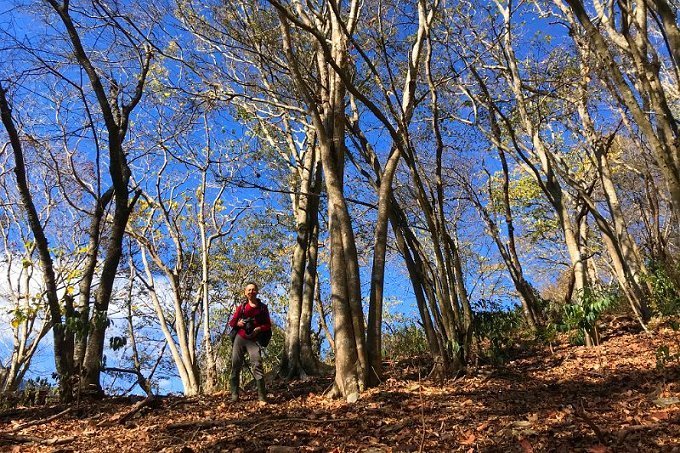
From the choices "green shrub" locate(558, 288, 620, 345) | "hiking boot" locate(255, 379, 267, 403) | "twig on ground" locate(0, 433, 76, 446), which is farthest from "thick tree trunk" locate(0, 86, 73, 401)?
"green shrub" locate(558, 288, 620, 345)

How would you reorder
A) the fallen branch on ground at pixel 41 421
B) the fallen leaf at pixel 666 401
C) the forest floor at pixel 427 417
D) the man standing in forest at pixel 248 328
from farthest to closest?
the man standing in forest at pixel 248 328, the fallen branch on ground at pixel 41 421, the fallen leaf at pixel 666 401, the forest floor at pixel 427 417

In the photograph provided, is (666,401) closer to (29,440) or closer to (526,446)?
(526,446)

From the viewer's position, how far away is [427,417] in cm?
426

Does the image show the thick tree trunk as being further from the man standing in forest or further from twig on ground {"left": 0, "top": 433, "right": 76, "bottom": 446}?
the man standing in forest

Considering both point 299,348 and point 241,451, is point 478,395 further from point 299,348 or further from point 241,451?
point 299,348

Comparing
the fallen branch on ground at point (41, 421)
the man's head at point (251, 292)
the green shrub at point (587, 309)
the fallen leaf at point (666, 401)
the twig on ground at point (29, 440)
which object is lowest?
the fallen leaf at point (666, 401)

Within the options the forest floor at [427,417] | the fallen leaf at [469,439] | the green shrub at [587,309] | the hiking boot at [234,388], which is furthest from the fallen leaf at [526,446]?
the green shrub at [587,309]

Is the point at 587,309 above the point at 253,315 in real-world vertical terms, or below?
below

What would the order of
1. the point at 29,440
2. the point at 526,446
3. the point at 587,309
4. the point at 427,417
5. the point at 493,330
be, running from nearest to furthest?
the point at 526,446, the point at 427,417, the point at 29,440, the point at 493,330, the point at 587,309

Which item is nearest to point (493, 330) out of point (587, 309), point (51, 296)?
point (587, 309)

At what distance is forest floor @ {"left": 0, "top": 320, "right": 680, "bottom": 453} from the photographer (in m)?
3.36

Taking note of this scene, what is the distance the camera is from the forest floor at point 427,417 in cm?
336

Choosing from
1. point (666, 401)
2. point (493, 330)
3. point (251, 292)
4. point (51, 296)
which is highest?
point (51, 296)

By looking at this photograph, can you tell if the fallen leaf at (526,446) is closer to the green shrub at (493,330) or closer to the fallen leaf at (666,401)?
the fallen leaf at (666,401)
